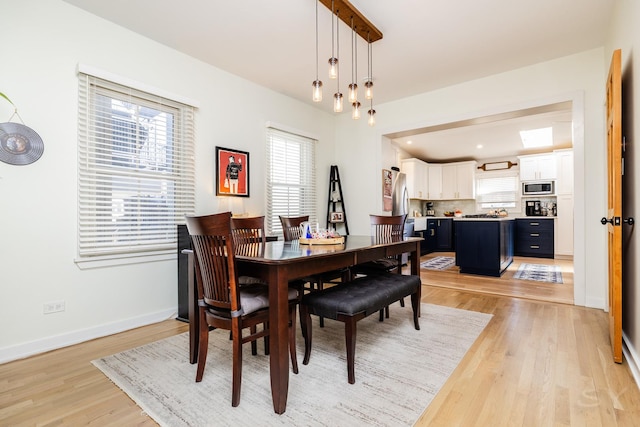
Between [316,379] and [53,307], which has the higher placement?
[53,307]

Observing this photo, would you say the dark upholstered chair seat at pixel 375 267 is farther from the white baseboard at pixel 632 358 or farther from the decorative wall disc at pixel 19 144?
the decorative wall disc at pixel 19 144

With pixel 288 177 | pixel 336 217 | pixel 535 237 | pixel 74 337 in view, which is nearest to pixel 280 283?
pixel 74 337

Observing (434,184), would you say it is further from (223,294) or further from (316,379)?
(223,294)

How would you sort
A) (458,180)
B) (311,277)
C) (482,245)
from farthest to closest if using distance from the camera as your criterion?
(458,180) → (482,245) → (311,277)

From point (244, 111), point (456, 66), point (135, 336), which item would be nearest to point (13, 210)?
point (135, 336)

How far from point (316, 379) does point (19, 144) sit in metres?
2.60

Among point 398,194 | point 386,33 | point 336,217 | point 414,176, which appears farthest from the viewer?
point 414,176

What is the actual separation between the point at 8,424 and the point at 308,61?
3.58 metres

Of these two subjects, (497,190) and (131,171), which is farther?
(497,190)

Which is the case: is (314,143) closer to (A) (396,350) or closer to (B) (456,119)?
(B) (456,119)

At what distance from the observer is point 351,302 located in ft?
6.11

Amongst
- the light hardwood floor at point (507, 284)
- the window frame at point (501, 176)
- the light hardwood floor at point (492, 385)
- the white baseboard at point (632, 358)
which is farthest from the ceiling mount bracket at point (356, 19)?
the window frame at point (501, 176)

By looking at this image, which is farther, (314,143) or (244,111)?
(314,143)

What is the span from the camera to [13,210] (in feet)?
7.30
